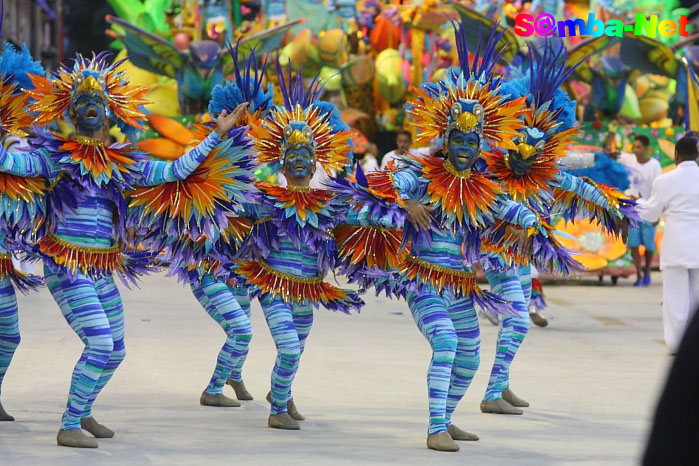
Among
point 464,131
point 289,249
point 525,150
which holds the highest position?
point 464,131

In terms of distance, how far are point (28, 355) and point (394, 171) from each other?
13.2 feet

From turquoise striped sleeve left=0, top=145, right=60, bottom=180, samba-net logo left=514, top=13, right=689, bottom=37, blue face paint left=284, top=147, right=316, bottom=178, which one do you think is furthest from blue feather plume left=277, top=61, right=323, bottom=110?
samba-net logo left=514, top=13, right=689, bottom=37

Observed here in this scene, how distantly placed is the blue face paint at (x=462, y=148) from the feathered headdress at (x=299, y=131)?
87cm

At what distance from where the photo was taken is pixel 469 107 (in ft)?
20.5

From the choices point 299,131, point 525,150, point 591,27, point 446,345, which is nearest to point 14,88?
point 299,131

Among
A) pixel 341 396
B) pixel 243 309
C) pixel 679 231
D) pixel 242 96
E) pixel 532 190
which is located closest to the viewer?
pixel 532 190

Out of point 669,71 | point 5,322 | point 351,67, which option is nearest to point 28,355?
point 5,322

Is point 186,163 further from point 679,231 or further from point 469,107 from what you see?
point 679,231

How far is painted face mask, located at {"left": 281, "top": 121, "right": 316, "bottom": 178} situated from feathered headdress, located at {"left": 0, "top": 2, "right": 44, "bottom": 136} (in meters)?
1.39

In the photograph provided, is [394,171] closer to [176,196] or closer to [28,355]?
[176,196]

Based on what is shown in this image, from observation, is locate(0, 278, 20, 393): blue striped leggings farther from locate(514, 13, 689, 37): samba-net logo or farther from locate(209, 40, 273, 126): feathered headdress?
locate(514, 13, 689, 37): samba-net logo

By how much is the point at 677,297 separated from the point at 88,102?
5.19 m

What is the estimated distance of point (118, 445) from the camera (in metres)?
5.93

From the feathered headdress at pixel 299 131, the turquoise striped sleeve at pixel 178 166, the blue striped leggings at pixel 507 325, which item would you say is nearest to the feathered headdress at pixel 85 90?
the turquoise striped sleeve at pixel 178 166
